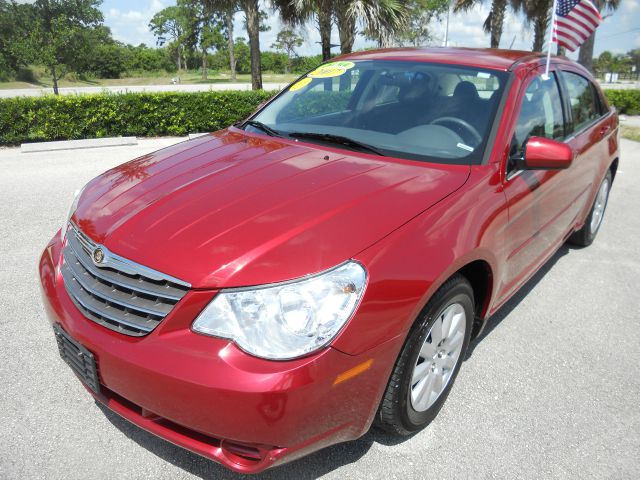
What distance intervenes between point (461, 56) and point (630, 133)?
13071 mm

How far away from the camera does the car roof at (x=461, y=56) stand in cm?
318

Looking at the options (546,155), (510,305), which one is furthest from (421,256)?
(510,305)

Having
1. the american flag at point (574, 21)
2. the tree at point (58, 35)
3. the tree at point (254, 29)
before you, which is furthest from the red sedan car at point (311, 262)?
the tree at point (58, 35)

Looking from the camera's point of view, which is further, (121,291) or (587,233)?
(587,233)

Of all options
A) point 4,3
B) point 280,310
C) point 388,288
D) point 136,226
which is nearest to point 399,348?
point 388,288

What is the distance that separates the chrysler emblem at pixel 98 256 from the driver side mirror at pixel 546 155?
2.07m

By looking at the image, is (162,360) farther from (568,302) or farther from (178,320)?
(568,302)

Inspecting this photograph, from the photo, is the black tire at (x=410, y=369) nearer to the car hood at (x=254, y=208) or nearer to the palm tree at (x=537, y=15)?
the car hood at (x=254, y=208)

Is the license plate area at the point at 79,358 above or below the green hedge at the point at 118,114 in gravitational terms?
below

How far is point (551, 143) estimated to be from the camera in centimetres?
267

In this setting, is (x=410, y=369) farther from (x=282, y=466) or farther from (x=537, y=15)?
(x=537, y=15)

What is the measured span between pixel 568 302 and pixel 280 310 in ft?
9.63

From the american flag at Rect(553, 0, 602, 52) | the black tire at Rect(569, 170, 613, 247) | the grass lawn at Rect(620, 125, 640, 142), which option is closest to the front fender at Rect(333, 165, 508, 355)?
the black tire at Rect(569, 170, 613, 247)

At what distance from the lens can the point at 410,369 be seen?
2135mm
